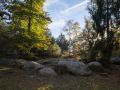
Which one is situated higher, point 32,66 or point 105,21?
point 105,21

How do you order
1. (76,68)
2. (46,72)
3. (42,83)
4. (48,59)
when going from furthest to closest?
(48,59) → (76,68) → (46,72) → (42,83)

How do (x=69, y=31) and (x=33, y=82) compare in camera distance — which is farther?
(x=69, y=31)

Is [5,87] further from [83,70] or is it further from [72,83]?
[83,70]

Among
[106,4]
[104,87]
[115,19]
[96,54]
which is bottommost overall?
[104,87]

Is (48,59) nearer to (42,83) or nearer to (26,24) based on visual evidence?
(26,24)

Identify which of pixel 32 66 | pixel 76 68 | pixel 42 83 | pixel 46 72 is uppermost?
pixel 32 66

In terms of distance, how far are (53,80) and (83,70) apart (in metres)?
3.54

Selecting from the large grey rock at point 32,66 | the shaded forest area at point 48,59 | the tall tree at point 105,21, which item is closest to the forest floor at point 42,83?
the shaded forest area at point 48,59

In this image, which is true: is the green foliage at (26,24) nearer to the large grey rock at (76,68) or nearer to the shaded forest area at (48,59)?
the shaded forest area at (48,59)

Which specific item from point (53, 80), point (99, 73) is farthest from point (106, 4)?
point (53, 80)

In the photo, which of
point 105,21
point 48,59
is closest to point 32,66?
point 48,59

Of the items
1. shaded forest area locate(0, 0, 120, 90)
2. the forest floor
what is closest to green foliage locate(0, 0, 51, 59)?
shaded forest area locate(0, 0, 120, 90)

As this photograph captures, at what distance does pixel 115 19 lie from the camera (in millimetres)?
23641

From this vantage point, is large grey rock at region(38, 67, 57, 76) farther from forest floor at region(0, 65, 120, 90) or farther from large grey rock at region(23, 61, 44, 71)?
large grey rock at region(23, 61, 44, 71)
